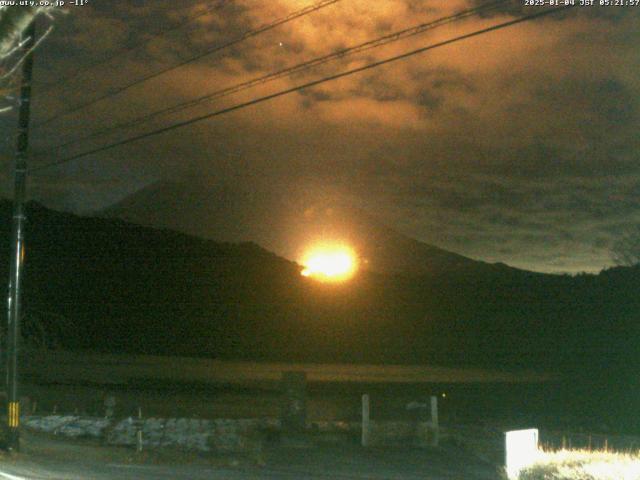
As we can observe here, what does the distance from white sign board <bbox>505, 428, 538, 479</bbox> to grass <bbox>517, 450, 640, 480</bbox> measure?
18 cm

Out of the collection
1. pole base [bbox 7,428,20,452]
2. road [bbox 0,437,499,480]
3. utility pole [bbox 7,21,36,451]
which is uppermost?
utility pole [bbox 7,21,36,451]

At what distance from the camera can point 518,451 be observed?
13.1 metres

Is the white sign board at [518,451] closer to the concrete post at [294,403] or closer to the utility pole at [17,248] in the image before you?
the utility pole at [17,248]

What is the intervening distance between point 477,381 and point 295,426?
107 feet

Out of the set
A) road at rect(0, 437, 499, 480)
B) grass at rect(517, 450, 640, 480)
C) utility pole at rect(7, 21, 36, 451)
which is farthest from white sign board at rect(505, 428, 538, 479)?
utility pole at rect(7, 21, 36, 451)

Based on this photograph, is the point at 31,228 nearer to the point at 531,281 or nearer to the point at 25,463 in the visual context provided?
the point at 531,281

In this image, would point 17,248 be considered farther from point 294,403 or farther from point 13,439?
point 294,403

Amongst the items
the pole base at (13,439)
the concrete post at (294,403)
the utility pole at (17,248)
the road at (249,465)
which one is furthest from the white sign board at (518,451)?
the concrete post at (294,403)

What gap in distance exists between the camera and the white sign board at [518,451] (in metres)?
12.8

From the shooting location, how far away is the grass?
440 inches

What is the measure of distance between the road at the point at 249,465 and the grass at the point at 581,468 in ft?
9.01

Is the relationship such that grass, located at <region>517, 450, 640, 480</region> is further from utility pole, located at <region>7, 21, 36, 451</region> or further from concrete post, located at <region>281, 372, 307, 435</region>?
concrete post, located at <region>281, 372, 307, 435</region>

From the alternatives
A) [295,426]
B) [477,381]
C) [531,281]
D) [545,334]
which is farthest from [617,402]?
[531,281]

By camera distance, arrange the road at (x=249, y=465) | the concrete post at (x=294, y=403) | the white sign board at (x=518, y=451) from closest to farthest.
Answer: the white sign board at (x=518, y=451)
the road at (x=249, y=465)
the concrete post at (x=294, y=403)
